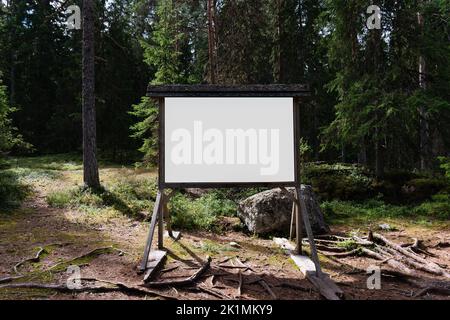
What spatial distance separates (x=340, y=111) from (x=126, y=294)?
1242 centimetres

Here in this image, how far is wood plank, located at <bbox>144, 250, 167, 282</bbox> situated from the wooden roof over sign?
3353mm

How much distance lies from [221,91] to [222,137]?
948mm

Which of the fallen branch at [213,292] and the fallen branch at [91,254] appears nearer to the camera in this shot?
the fallen branch at [213,292]

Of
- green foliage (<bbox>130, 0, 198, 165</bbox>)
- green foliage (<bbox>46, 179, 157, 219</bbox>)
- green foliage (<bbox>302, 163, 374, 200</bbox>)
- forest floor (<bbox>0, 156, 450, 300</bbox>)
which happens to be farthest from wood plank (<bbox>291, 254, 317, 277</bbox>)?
green foliage (<bbox>130, 0, 198, 165</bbox>)

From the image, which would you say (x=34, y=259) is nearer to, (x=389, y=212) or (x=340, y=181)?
Result: (x=389, y=212)

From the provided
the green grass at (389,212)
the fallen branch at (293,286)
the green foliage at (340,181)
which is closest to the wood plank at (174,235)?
the fallen branch at (293,286)

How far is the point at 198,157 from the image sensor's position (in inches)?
282

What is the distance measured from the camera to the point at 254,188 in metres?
15.3

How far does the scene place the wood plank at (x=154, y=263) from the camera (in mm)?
6205

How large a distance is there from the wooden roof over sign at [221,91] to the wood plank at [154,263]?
3.35 m

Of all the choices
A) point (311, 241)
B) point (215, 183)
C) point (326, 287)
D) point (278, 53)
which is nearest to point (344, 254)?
point (311, 241)

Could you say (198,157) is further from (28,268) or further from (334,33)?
(334,33)

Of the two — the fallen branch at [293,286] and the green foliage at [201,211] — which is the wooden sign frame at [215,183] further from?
the green foliage at [201,211]

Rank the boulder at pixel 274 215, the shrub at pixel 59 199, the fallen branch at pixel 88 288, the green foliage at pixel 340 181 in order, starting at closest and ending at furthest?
the fallen branch at pixel 88 288 < the boulder at pixel 274 215 < the shrub at pixel 59 199 < the green foliage at pixel 340 181
